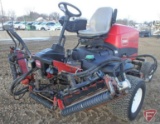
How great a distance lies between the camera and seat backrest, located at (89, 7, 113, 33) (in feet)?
11.5

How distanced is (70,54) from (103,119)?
1.09 m

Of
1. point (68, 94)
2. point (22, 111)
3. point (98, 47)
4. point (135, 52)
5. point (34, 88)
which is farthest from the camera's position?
point (135, 52)

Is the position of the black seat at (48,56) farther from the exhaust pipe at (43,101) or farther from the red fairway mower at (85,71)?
the exhaust pipe at (43,101)

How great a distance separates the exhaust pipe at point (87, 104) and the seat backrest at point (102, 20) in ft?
4.09

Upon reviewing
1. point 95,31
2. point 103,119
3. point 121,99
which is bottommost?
point 103,119

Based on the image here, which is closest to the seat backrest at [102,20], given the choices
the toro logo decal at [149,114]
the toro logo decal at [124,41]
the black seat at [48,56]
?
the toro logo decal at [124,41]

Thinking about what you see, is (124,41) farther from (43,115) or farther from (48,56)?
(43,115)

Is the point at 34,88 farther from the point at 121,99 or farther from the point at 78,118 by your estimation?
the point at 121,99

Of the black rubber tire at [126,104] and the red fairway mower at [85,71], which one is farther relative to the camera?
the black rubber tire at [126,104]

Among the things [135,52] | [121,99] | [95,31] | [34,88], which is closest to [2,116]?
[34,88]

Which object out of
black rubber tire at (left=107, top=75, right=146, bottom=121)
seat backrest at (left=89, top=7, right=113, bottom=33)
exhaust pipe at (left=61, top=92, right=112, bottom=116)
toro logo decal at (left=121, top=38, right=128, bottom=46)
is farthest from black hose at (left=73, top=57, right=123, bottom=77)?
toro logo decal at (left=121, top=38, right=128, bottom=46)

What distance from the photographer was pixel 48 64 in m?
2.78

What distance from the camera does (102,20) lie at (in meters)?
3.60

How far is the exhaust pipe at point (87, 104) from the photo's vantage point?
2562 mm
